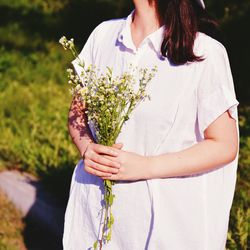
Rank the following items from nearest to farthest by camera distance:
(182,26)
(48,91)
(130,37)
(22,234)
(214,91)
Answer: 1. (214,91)
2. (182,26)
3. (130,37)
4. (22,234)
5. (48,91)

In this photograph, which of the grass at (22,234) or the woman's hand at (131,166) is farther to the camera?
the grass at (22,234)

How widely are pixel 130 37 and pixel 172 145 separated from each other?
18.9 inches

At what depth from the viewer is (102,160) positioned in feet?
6.88

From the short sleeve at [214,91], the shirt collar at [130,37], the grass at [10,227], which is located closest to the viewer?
the short sleeve at [214,91]

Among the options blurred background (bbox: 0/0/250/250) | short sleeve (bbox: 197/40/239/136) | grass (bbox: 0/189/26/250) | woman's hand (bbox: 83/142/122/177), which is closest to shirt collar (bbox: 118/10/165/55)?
short sleeve (bbox: 197/40/239/136)

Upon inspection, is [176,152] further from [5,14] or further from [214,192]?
[5,14]

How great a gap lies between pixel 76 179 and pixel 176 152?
0.56 m

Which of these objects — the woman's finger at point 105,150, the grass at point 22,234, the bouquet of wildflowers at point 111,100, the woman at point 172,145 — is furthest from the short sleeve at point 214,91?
the grass at point 22,234

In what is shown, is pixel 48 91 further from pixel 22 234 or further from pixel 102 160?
pixel 102 160

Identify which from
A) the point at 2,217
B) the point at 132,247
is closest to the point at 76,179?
the point at 132,247

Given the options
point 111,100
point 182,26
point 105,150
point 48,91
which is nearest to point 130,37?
point 182,26

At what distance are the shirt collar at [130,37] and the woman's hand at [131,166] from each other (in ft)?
1.33

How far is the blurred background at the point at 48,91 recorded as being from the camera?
4238 mm

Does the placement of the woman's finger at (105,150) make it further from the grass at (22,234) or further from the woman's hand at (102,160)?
the grass at (22,234)
